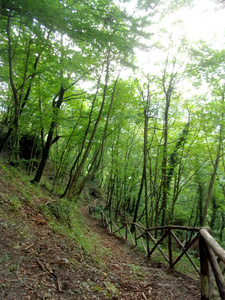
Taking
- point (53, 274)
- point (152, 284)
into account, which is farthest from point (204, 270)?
point (53, 274)

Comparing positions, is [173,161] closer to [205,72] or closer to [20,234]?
[205,72]

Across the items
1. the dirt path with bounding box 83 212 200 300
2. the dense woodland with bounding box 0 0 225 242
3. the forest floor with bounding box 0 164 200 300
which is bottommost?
the dirt path with bounding box 83 212 200 300

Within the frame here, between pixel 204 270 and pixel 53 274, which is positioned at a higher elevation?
pixel 204 270

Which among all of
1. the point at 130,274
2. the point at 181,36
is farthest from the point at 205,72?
the point at 130,274

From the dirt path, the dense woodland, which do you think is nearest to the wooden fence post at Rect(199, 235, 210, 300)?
the dirt path

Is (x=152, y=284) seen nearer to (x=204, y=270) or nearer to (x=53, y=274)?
(x=204, y=270)

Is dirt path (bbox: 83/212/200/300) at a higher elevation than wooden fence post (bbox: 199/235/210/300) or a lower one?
lower

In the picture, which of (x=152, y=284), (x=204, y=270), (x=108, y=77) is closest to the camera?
(x=204, y=270)

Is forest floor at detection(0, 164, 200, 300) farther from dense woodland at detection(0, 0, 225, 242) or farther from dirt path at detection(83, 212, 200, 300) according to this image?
dense woodland at detection(0, 0, 225, 242)

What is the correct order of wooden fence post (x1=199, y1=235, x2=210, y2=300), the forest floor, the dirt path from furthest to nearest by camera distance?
the dirt path
wooden fence post (x1=199, y1=235, x2=210, y2=300)
the forest floor

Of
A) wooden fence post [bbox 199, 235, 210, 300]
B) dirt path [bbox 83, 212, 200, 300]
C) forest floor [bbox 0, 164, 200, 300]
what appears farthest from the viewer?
dirt path [bbox 83, 212, 200, 300]

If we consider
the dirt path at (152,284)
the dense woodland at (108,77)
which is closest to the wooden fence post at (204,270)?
the dirt path at (152,284)

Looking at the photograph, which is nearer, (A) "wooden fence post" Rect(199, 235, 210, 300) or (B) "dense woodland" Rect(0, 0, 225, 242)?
(A) "wooden fence post" Rect(199, 235, 210, 300)

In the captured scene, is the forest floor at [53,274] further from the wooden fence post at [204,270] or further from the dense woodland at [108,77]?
the dense woodland at [108,77]
